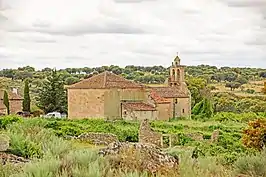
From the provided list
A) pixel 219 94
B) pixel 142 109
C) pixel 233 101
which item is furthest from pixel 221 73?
pixel 142 109

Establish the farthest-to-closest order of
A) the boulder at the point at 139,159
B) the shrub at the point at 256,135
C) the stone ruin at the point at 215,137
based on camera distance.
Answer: the stone ruin at the point at 215,137, the shrub at the point at 256,135, the boulder at the point at 139,159

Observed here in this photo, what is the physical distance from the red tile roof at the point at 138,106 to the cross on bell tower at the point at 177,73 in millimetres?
9058

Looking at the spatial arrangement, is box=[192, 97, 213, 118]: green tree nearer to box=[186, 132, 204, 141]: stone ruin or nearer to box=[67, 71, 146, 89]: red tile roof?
box=[67, 71, 146, 89]: red tile roof

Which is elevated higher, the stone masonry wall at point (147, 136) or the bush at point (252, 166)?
the bush at point (252, 166)

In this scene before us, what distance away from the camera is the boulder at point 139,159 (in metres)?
7.61

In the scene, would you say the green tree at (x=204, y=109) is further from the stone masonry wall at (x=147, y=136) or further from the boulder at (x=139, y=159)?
the boulder at (x=139, y=159)

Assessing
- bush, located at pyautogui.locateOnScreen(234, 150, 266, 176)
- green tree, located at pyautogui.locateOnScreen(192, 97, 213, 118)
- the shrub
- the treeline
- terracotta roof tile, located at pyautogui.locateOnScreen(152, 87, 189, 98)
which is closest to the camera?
bush, located at pyautogui.locateOnScreen(234, 150, 266, 176)

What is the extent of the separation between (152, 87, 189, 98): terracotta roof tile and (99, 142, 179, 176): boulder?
4225cm

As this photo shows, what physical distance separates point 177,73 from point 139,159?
47.9m

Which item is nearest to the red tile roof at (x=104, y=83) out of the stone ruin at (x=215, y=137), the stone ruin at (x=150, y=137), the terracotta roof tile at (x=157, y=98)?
the terracotta roof tile at (x=157, y=98)

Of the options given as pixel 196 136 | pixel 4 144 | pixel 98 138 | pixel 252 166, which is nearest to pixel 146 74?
pixel 196 136

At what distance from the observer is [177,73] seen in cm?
5550

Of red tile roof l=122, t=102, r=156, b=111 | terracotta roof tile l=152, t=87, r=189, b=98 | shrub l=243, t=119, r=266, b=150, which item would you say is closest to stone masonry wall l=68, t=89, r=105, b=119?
red tile roof l=122, t=102, r=156, b=111

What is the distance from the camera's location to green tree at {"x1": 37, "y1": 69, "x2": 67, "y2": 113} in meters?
52.5
